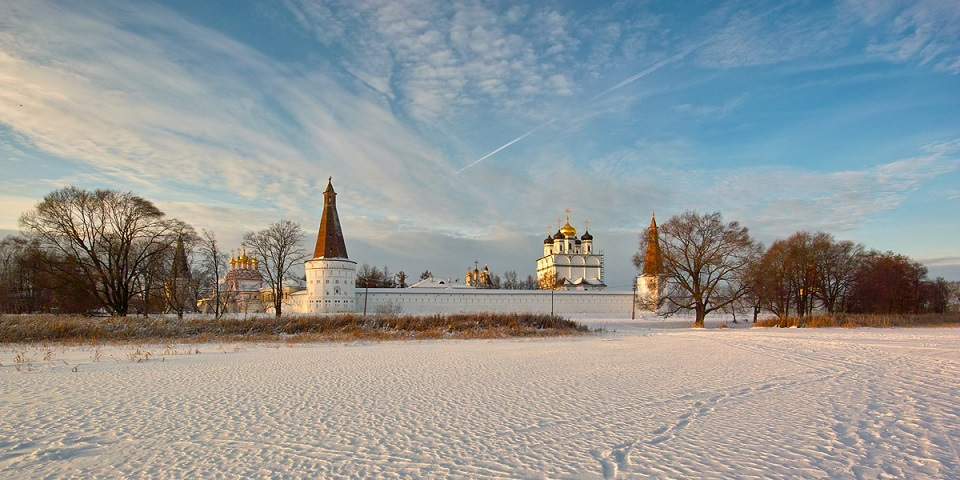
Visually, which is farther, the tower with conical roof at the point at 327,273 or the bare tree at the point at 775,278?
the tower with conical roof at the point at 327,273

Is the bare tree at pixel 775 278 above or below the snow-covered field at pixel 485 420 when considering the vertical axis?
above

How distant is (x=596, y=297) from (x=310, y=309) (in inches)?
1095

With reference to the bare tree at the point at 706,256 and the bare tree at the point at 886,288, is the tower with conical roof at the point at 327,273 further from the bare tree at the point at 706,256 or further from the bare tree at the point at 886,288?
the bare tree at the point at 886,288

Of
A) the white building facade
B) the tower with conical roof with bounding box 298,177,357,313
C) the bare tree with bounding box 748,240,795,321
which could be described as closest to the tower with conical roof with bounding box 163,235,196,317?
the tower with conical roof with bounding box 298,177,357,313

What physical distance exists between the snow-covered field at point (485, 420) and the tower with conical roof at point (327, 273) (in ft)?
114

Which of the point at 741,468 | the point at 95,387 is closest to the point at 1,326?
the point at 95,387

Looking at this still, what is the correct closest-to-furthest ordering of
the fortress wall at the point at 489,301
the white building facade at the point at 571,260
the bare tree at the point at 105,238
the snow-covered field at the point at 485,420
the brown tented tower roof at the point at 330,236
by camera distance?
the snow-covered field at the point at 485,420 → the bare tree at the point at 105,238 → the brown tented tower roof at the point at 330,236 → the fortress wall at the point at 489,301 → the white building facade at the point at 571,260

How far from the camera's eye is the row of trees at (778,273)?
103 feet

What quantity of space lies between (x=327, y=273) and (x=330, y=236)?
3.10 metres

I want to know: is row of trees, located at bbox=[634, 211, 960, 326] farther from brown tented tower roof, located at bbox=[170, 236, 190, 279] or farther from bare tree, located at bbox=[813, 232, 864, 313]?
brown tented tower roof, located at bbox=[170, 236, 190, 279]

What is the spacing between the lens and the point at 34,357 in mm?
11531

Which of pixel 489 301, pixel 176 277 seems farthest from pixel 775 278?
pixel 176 277

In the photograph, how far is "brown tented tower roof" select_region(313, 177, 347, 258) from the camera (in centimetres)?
4362

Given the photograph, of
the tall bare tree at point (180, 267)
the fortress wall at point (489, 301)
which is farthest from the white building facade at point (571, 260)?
the tall bare tree at point (180, 267)
